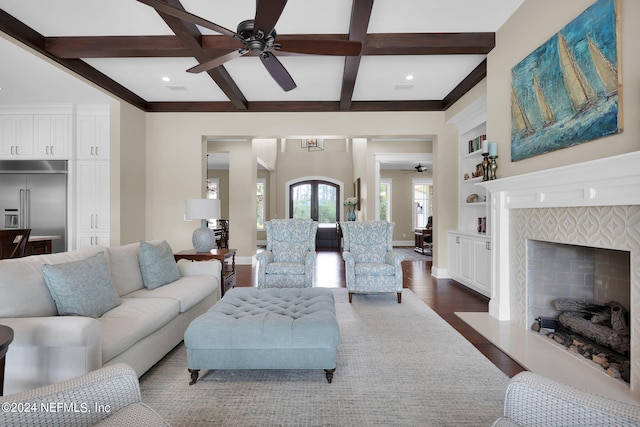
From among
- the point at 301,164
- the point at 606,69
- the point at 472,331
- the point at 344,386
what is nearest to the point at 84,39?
the point at 344,386

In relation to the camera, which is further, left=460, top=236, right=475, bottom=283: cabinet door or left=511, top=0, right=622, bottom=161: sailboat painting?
left=460, top=236, right=475, bottom=283: cabinet door

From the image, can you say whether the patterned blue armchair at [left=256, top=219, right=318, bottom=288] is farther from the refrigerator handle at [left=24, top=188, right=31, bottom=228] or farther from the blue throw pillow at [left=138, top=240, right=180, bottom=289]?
the refrigerator handle at [left=24, top=188, right=31, bottom=228]

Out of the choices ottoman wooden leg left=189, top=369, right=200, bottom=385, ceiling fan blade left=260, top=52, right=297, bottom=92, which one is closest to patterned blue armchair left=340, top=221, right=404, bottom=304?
ceiling fan blade left=260, top=52, right=297, bottom=92

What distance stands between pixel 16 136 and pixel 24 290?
424cm

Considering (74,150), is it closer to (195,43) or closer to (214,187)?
(195,43)

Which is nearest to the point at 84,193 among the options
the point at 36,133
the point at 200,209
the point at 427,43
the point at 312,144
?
the point at 36,133

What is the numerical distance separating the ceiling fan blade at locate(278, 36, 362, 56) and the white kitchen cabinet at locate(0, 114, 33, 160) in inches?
178

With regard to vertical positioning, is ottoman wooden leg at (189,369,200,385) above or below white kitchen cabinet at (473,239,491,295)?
Result: below

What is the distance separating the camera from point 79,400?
3.43ft

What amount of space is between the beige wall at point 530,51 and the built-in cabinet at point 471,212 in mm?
858

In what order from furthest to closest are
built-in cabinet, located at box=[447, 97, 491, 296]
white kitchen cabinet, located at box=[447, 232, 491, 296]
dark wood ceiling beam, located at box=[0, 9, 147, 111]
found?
built-in cabinet, located at box=[447, 97, 491, 296] < white kitchen cabinet, located at box=[447, 232, 491, 296] < dark wood ceiling beam, located at box=[0, 9, 147, 111]

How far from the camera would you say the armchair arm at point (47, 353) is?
1.61 metres

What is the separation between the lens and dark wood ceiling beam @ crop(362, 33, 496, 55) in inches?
130

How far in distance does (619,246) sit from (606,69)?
1.11 m
